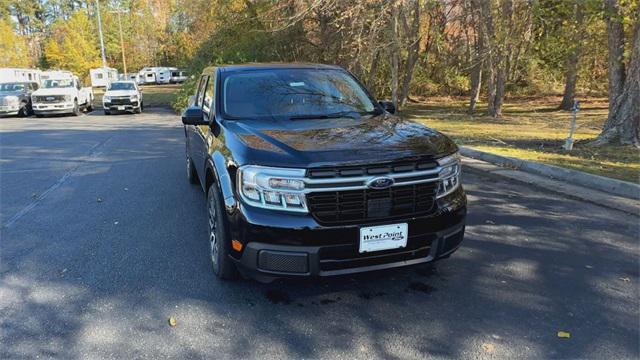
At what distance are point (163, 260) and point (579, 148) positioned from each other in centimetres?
851

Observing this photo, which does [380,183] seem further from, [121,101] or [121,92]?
[121,92]

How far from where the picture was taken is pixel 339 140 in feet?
11.6

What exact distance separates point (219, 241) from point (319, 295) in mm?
886

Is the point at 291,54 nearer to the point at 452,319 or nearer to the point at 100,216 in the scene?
the point at 100,216

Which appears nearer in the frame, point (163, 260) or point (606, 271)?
point (606, 271)

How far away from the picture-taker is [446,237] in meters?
3.50

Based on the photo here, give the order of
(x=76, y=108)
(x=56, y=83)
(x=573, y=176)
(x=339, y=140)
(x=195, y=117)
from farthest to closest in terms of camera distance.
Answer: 1. (x=56, y=83)
2. (x=76, y=108)
3. (x=573, y=176)
4. (x=195, y=117)
5. (x=339, y=140)

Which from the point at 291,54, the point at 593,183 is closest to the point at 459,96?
the point at 291,54

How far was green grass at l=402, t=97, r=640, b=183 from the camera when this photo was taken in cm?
807

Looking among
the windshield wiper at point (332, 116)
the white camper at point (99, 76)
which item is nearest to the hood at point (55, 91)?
the windshield wiper at point (332, 116)

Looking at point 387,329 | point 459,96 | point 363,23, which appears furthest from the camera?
point 459,96

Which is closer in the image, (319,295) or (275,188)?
(275,188)

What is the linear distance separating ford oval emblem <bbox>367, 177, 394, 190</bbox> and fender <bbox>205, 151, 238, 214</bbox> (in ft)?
3.17

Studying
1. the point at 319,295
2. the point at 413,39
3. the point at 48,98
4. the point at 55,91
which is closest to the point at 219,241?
the point at 319,295
